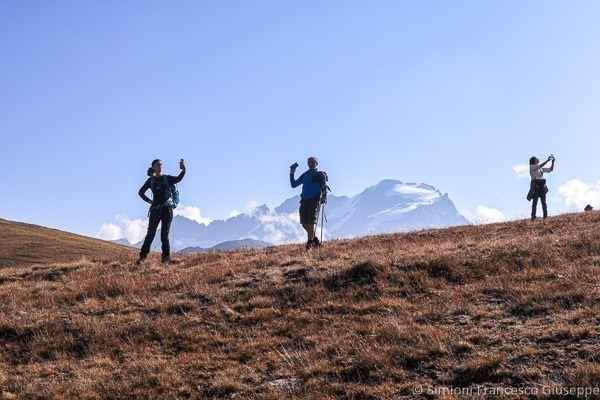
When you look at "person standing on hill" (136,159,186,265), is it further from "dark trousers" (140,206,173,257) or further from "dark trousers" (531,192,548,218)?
"dark trousers" (531,192,548,218)

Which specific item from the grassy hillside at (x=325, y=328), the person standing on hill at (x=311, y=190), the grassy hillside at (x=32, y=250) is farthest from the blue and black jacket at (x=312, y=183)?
the grassy hillside at (x=32, y=250)

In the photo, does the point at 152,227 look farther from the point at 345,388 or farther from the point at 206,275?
the point at 345,388

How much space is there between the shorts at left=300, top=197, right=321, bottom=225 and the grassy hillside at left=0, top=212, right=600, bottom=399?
2911 millimetres

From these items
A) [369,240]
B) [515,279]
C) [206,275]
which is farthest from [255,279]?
[369,240]

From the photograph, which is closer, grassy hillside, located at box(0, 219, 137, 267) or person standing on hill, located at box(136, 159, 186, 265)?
person standing on hill, located at box(136, 159, 186, 265)

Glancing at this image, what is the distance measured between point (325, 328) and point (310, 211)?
793cm

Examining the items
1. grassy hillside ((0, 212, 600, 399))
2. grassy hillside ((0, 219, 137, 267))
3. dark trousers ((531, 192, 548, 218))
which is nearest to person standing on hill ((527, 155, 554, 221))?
dark trousers ((531, 192, 548, 218))

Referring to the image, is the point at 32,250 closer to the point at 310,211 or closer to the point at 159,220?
the point at 159,220

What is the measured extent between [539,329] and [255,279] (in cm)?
641

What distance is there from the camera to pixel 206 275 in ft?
39.2

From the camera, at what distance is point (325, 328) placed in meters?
7.77

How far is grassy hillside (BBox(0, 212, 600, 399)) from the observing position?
18.8 feet

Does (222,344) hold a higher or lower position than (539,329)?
lower

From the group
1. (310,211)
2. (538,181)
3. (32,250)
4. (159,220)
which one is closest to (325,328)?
(310,211)
